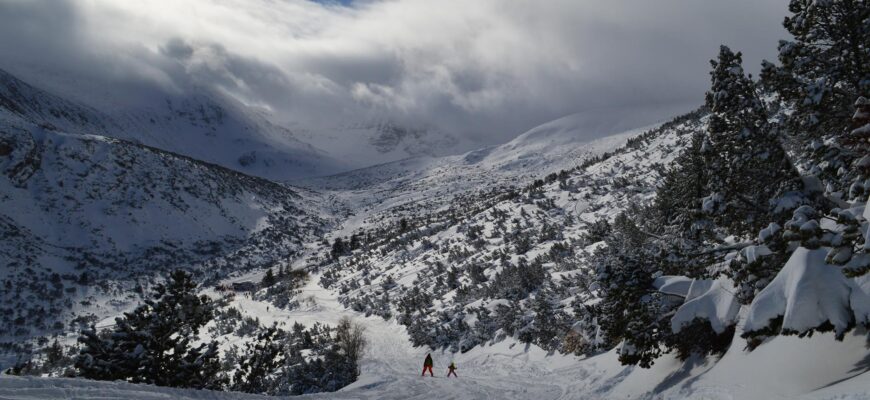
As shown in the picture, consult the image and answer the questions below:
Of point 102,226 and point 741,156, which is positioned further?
point 102,226

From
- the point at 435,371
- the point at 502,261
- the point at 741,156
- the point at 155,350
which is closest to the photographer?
the point at 741,156

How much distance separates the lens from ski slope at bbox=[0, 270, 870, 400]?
7.19 meters

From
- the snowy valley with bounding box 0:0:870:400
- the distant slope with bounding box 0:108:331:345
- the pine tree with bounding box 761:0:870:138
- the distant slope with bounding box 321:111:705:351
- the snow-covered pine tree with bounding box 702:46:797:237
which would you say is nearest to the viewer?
the snowy valley with bounding box 0:0:870:400

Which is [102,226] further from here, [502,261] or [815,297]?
[815,297]

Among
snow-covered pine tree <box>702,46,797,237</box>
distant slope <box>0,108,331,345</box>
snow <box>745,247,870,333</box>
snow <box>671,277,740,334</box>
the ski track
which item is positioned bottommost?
the ski track

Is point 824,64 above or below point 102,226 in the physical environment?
below

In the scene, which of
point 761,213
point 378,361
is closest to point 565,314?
point 378,361

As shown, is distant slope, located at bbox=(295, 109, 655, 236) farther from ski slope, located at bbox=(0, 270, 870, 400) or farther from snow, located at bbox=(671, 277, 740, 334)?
snow, located at bbox=(671, 277, 740, 334)

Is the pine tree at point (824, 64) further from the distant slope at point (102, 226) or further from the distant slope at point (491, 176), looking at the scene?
the distant slope at point (491, 176)

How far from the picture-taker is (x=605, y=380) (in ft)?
48.9

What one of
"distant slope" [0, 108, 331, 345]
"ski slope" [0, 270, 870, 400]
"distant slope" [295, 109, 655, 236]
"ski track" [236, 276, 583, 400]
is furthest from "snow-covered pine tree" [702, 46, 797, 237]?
"distant slope" [295, 109, 655, 236]

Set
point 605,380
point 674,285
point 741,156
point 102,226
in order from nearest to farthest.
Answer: point 741,156
point 674,285
point 605,380
point 102,226

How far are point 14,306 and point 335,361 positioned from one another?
56.4 metres

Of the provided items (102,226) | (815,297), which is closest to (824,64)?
(815,297)
